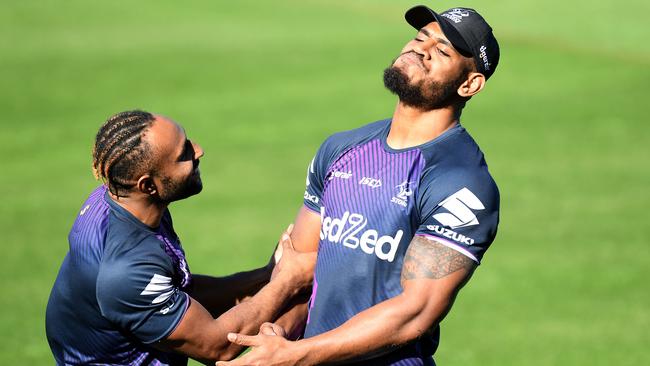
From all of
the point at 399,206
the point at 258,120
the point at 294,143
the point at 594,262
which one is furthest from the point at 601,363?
the point at 258,120

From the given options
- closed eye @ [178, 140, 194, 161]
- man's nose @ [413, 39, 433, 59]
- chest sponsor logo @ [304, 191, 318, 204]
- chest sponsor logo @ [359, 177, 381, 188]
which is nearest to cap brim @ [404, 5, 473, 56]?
man's nose @ [413, 39, 433, 59]

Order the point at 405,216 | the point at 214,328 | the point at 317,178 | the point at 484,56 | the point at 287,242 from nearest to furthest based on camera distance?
1. the point at 405,216
2. the point at 214,328
3. the point at 484,56
4. the point at 317,178
5. the point at 287,242


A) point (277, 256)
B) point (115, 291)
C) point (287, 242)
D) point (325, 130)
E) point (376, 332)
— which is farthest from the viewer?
point (325, 130)

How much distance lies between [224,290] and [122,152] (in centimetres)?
147

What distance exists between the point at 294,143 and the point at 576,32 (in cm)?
1262

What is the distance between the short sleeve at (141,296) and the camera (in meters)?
5.61

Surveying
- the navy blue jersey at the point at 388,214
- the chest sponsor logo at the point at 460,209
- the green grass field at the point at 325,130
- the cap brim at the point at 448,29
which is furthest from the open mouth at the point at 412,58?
the green grass field at the point at 325,130

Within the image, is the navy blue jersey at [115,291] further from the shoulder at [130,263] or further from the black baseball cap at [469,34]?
the black baseball cap at [469,34]

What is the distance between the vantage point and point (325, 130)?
68.4ft

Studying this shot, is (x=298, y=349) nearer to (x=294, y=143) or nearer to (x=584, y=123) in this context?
(x=294, y=143)

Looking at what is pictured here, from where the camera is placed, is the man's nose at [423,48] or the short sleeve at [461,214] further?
the man's nose at [423,48]

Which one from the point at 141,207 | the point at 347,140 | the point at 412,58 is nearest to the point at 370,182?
the point at 347,140

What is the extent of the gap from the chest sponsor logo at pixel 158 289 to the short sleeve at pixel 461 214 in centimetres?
142

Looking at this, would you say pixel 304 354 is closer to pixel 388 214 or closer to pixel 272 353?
pixel 272 353
